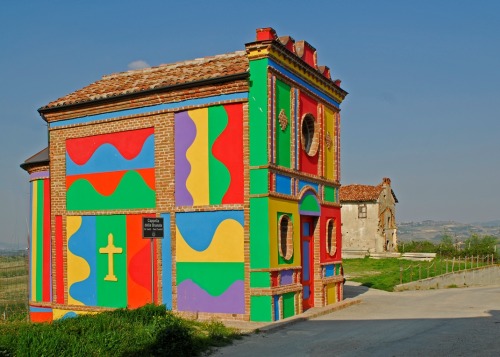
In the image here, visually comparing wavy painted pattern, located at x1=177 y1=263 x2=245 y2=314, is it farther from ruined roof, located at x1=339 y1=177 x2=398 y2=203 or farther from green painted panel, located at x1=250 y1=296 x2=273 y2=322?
ruined roof, located at x1=339 y1=177 x2=398 y2=203

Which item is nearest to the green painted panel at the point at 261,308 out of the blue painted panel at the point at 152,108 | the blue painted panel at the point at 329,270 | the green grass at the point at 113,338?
the green grass at the point at 113,338

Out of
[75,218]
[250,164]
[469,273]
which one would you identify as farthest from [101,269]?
[469,273]

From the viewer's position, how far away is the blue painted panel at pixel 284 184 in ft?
47.0

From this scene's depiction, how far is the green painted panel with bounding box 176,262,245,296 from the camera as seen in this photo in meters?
14.0

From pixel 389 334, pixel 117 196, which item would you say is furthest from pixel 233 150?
pixel 389 334

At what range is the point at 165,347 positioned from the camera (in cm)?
956

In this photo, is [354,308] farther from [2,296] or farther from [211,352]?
[2,296]

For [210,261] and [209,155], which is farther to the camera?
[209,155]

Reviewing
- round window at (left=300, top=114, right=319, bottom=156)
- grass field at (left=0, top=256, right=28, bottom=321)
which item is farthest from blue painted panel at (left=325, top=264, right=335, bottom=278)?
grass field at (left=0, top=256, right=28, bottom=321)

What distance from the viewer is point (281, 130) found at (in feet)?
48.1

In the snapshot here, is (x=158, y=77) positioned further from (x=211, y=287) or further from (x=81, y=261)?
(x=211, y=287)

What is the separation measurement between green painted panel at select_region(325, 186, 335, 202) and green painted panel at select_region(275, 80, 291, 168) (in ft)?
9.63

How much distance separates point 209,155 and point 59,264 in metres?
6.16

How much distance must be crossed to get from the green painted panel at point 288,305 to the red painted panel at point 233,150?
2.63m
